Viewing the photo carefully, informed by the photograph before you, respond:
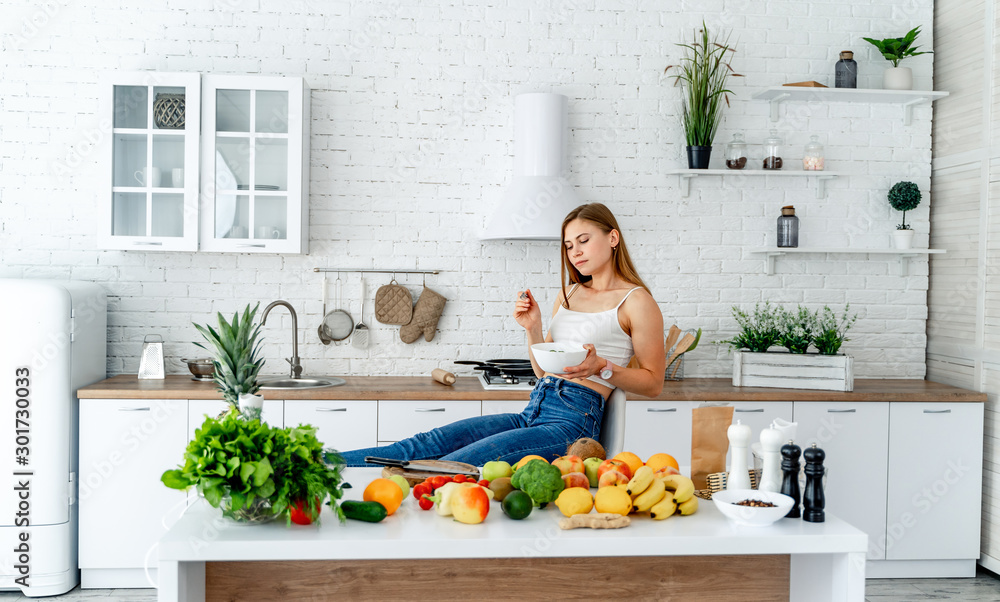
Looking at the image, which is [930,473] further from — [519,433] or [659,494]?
[659,494]

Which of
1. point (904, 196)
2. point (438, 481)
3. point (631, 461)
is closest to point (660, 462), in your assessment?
point (631, 461)

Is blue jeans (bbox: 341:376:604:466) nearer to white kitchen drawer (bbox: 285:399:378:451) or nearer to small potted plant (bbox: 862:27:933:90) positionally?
white kitchen drawer (bbox: 285:399:378:451)

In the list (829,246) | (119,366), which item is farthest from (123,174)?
(829,246)

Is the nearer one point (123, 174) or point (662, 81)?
point (123, 174)

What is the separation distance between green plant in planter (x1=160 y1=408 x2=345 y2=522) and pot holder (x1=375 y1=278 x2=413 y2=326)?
262 centimetres

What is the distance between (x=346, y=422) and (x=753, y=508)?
2368 millimetres

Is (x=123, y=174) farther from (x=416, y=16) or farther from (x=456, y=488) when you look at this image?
(x=456, y=488)

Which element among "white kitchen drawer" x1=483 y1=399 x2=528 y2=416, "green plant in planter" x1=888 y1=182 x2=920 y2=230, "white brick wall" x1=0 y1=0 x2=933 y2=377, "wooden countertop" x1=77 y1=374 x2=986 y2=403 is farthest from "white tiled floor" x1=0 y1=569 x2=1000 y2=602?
"green plant in planter" x1=888 y1=182 x2=920 y2=230

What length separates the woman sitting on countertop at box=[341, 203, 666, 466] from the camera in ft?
7.59

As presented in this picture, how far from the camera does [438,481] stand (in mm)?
1741

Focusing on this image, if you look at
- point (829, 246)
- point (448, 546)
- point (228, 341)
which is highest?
point (829, 246)

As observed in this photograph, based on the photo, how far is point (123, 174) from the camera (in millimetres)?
3740

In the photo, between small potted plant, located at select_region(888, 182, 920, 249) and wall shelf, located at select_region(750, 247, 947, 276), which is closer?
wall shelf, located at select_region(750, 247, 947, 276)

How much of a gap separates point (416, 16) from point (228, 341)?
2.78 m
